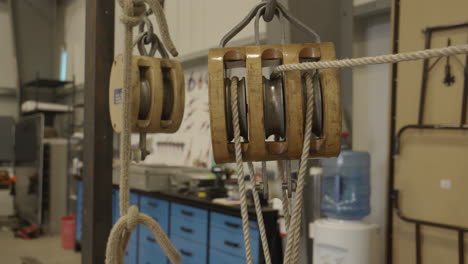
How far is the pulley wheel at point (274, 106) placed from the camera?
34.3 inches

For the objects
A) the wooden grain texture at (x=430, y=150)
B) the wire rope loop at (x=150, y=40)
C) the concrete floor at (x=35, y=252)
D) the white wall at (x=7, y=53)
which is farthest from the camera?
the white wall at (x=7, y=53)

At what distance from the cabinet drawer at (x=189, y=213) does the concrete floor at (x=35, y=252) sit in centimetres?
187

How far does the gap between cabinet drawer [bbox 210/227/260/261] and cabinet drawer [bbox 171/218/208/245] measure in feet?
0.33

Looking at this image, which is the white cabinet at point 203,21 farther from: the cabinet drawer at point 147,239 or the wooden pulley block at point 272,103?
the wooden pulley block at point 272,103

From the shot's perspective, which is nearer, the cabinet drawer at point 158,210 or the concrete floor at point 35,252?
the cabinet drawer at point 158,210

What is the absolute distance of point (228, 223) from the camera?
3.08 m

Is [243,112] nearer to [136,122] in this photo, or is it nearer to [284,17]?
[284,17]

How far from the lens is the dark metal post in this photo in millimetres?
1567

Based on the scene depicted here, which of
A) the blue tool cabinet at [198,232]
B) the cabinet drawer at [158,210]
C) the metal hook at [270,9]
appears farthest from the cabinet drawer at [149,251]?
the metal hook at [270,9]

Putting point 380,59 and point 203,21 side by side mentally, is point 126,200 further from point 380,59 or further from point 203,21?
point 203,21

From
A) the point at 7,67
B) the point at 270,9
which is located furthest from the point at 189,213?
the point at 7,67

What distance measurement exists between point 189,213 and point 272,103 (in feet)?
8.91

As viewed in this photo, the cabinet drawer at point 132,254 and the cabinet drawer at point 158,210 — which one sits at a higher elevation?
the cabinet drawer at point 158,210

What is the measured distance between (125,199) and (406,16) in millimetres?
2227
